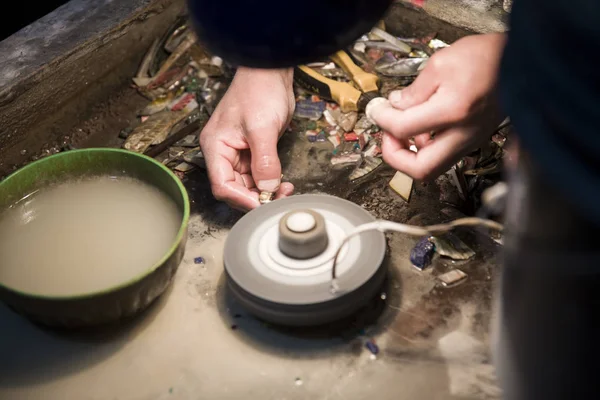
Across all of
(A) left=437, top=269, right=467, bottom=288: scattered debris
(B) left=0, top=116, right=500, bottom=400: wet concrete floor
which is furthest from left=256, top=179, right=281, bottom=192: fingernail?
(A) left=437, top=269, right=467, bottom=288: scattered debris

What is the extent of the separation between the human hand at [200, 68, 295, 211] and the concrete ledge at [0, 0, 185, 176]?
0.61 meters

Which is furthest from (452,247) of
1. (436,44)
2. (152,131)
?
(152,131)

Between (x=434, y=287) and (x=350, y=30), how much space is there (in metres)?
0.86

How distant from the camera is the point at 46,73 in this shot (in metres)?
2.09

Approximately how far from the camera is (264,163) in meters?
1.77

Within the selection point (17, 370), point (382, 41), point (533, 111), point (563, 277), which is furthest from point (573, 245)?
point (382, 41)

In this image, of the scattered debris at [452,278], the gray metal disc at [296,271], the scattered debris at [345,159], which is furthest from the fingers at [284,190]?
the scattered debris at [452,278]

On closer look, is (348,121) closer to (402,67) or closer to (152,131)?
(402,67)

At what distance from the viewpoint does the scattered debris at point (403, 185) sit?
6.06ft

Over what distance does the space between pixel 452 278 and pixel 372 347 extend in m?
0.30

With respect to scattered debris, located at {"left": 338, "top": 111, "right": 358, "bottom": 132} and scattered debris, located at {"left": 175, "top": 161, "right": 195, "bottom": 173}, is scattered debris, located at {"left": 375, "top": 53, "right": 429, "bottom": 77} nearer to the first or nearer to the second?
scattered debris, located at {"left": 338, "top": 111, "right": 358, "bottom": 132}

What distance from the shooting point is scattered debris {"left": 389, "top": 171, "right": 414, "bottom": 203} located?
6.06 feet

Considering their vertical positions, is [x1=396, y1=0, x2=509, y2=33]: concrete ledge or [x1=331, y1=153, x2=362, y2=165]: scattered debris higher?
[x1=396, y1=0, x2=509, y2=33]: concrete ledge

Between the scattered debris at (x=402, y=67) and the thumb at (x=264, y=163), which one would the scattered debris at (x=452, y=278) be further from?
the scattered debris at (x=402, y=67)
